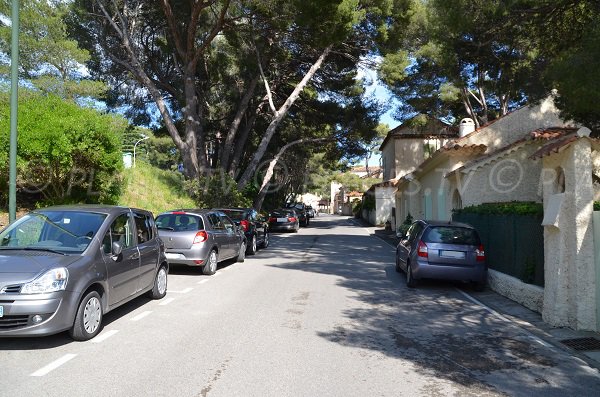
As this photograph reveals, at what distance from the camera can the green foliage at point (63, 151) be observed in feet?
44.0

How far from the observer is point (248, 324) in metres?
7.24

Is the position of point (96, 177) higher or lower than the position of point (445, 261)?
higher

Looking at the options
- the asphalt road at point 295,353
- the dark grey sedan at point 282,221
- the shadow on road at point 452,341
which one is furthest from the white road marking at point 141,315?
the dark grey sedan at point 282,221

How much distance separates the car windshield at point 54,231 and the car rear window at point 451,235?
6.65m

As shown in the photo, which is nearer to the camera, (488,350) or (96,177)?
(488,350)

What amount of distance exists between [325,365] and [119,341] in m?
2.64

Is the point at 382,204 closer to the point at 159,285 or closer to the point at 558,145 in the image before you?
the point at 558,145

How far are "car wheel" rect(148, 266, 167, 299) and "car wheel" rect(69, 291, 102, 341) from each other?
2289 mm

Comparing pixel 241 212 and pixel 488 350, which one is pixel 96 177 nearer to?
pixel 241 212

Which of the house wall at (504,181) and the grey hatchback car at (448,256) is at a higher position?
the house wall at (504,181)

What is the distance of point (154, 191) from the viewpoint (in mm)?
23953

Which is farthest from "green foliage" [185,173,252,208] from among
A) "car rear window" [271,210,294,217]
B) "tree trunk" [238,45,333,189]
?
"car rear window" [271,210,294,217]

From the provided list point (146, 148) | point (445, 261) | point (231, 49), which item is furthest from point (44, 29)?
point (146, 148)

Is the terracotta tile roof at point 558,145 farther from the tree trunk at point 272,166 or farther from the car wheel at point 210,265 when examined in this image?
the tree trunk at point 272,166
